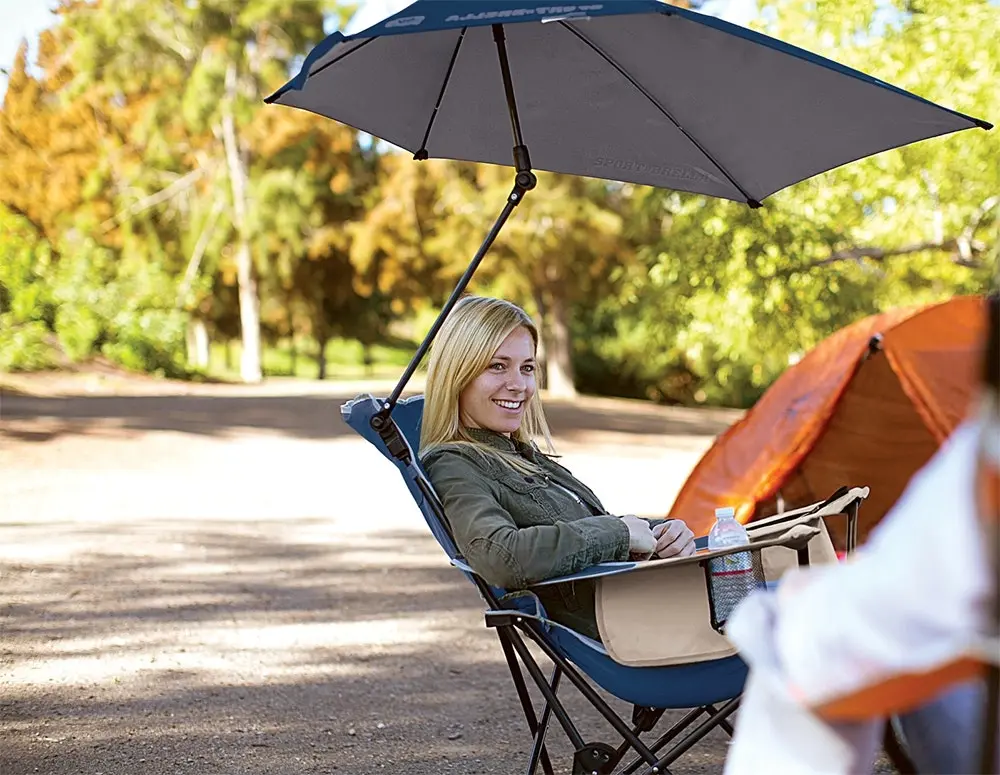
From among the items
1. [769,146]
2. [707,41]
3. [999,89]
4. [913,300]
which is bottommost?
[913,300]

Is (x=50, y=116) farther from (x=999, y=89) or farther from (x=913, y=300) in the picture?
(x=999, y=89)

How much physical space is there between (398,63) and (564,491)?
1315mm

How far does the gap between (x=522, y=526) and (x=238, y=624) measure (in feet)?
8.95

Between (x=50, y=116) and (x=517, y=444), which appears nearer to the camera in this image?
(x=517, y=444)

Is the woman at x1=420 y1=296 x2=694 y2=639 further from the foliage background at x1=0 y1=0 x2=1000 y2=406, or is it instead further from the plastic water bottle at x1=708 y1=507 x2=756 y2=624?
the foliage background at x1=0 y1=0 x2=1000 y2=406

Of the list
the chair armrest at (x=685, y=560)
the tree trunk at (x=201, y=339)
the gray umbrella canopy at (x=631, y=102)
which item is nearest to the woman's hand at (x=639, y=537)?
the chair armrest at (x=685, y=560)

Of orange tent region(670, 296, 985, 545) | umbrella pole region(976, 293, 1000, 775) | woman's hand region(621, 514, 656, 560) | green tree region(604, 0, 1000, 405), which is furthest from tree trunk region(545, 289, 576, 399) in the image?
umbrella pole region(976, 293, 1000, 775)

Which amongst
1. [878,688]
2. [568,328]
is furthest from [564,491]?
[568,328]

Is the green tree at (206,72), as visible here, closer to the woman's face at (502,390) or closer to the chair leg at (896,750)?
the woman's face at (502,390)

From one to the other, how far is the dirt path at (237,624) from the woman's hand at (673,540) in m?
0.87

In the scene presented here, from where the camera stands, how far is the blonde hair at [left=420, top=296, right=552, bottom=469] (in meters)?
3.11

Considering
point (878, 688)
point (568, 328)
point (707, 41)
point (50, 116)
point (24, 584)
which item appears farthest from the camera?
point (50, 116)

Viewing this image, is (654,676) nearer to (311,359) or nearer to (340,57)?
(340,57)

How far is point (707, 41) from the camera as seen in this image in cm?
302
